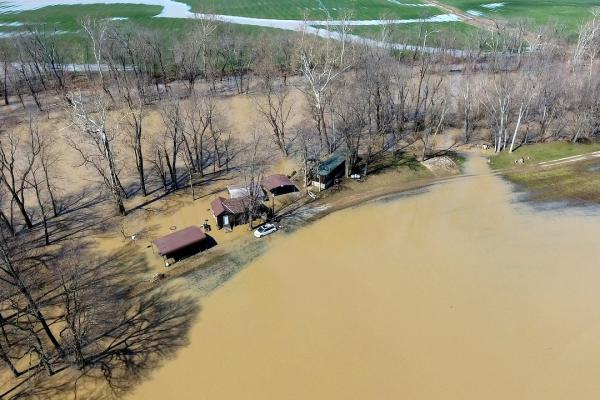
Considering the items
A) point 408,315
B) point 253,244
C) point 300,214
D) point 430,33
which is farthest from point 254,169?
point 430,33

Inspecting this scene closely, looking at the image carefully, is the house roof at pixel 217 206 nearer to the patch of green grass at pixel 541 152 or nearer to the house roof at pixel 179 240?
the house roof at pixel 179 240

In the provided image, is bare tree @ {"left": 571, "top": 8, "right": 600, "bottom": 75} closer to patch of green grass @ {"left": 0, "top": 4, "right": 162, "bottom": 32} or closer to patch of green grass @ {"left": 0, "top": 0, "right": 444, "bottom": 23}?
patch of green grass @ {"left": 0, "top": 0, "right": 444, "bottom": 23}

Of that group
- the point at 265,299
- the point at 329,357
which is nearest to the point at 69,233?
the point at 265,299

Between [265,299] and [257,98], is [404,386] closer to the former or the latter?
[265,299]

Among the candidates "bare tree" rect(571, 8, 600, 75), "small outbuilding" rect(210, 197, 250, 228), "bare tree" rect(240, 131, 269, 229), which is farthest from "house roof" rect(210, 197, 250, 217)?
"bare tree" rect(571, 8, 600, 75)

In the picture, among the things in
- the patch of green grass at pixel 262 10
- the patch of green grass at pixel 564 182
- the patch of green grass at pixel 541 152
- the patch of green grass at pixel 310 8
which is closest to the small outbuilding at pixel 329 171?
the patch of green grass at pixel 541 152

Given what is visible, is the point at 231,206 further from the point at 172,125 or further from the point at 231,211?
the point at 172,125
